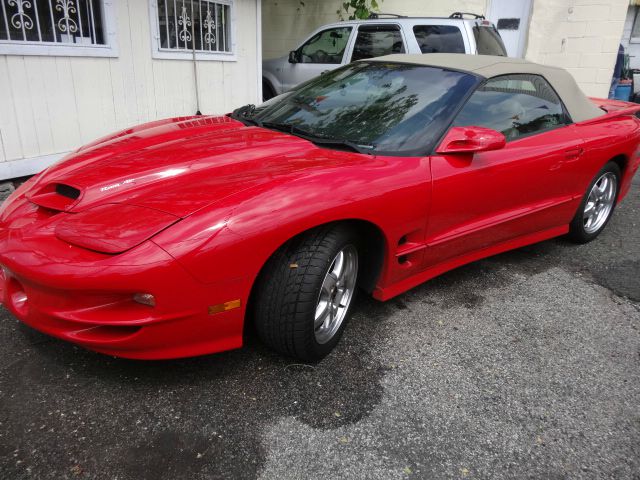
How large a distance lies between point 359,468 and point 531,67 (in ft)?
9.67

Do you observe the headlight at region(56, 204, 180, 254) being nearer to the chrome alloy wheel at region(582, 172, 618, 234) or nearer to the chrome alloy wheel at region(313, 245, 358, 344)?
the chrome alloy wheel at region(313, 245, 358, 344)

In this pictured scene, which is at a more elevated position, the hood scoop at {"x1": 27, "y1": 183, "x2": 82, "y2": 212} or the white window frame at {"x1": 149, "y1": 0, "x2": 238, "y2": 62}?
the white window frame at {"x1": 149, "y1": 0, "x2": 238, "y2": 62}

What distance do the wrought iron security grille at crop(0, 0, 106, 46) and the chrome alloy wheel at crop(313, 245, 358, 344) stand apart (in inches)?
147

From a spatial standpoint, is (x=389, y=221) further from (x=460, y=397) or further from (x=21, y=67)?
(x=21, y=67)

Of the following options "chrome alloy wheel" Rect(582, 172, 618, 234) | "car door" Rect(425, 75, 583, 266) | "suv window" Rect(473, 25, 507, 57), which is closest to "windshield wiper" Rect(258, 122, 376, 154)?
"car door" Rect(425, 75, 583, 266)

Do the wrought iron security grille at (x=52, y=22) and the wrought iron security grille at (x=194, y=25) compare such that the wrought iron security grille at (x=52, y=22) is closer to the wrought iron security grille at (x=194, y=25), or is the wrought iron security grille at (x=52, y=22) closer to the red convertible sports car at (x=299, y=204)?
the wrought iron security grille at (x=194, y=25)

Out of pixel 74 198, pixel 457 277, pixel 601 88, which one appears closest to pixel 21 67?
pixel 74 198

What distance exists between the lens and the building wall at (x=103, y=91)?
4.55 m

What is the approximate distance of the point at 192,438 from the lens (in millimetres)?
1968

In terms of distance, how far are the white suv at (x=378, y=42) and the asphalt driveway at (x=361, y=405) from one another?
491 centimetres

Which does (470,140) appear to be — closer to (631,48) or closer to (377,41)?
(377,41)

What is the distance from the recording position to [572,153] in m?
3.49

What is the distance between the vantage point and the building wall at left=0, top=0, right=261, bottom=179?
455 cm

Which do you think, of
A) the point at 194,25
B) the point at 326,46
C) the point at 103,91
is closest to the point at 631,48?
the point at 326,46
